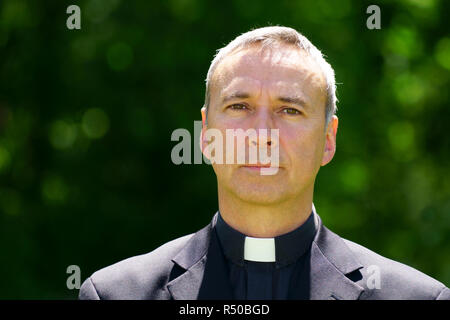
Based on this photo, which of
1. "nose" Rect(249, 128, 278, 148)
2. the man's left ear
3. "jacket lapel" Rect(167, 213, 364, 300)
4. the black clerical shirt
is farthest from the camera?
the man's left ear

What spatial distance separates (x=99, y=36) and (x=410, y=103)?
4.06 meters

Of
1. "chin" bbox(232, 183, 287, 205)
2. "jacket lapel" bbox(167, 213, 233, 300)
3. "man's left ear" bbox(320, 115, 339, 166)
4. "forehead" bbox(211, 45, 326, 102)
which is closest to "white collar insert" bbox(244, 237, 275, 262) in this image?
"jacket lapel" bbox(167, 213, 233, 300)

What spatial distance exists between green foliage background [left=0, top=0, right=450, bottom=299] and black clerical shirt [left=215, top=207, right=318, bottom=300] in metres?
5.21

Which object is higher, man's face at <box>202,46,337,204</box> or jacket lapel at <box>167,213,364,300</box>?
man's face at <box>202,46,337,204</box>

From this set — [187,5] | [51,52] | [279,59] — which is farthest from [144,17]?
[279,59]

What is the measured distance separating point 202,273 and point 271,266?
35 cm

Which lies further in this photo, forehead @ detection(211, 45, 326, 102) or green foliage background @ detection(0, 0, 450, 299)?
green foliage background @ detection(0, 0, 450, 299)

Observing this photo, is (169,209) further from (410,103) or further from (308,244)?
(308,244)

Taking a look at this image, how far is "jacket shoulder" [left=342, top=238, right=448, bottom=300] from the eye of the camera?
142 inches

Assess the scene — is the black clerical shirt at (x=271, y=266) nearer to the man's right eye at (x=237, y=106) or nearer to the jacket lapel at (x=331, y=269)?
the jacket lapel at (x=331, y=269)

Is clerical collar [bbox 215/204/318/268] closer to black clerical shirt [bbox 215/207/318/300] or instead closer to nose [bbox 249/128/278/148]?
black clerical shirt [bbox 215/207/318/300]

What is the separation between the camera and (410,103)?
9867 mm

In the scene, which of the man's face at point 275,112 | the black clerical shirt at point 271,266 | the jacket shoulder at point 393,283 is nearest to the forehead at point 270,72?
the man's face at point 275,112

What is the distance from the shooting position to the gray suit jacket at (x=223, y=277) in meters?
3.58
